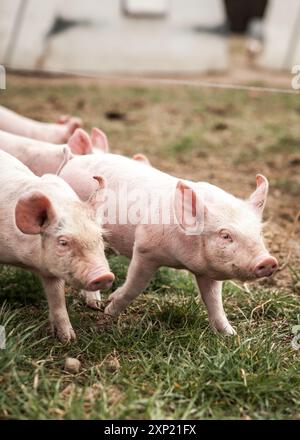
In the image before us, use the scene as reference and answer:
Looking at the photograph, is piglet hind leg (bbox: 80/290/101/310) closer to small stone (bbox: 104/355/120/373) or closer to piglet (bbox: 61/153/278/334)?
piglet (bbox: 61/153/278/334)

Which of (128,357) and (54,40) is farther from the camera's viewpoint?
(54,40)

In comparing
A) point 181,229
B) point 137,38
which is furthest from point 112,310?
point 137,38

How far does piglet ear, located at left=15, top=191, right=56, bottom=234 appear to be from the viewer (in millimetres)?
3520

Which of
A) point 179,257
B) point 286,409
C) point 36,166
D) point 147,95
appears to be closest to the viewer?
point 286,409

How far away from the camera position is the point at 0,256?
153 inches

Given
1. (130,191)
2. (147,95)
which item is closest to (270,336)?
(130,191)

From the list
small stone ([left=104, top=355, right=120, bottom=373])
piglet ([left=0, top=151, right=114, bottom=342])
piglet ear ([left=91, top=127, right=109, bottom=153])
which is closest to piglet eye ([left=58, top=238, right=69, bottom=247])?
piglet ([left=0, top=151, right=114, bottom=342])

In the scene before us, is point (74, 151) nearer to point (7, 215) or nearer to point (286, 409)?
point (7, 215)

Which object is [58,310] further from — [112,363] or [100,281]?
[100,281]

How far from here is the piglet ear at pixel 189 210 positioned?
3676mm

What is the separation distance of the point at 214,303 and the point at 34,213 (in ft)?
3.73

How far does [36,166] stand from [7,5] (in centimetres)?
785

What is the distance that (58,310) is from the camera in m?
3.88

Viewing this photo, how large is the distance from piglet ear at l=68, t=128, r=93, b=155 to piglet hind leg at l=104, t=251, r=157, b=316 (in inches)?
46.0
